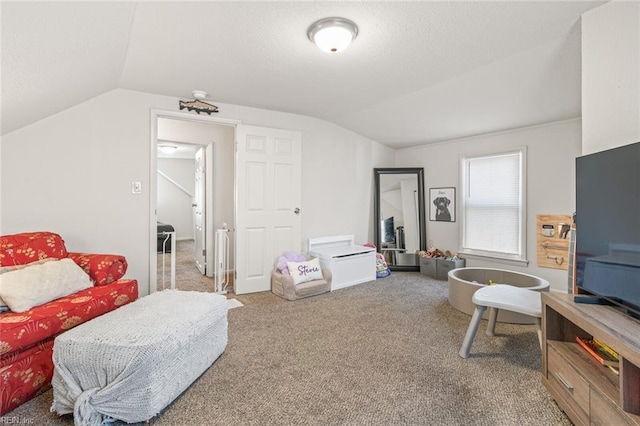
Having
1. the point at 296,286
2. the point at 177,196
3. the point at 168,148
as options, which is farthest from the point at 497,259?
the point at 177,196

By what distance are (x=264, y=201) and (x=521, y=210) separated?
10.7ft

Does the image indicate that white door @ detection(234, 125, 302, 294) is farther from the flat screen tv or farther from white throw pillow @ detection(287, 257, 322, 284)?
the flat screen tv

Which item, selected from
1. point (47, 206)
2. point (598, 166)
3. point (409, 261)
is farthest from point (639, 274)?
point (47, 206)

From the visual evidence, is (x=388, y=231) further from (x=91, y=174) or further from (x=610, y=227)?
(x=91, y=174)

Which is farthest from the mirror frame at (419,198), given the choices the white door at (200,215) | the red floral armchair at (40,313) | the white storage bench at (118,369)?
the white storage bench at (118,369)

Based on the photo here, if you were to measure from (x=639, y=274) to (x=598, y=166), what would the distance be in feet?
1.86

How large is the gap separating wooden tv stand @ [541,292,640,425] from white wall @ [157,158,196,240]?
7.81m

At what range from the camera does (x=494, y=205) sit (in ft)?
13.2

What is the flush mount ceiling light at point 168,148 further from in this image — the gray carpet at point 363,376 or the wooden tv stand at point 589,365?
the wooden tv stand at point 589,365

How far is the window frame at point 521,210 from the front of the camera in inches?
146

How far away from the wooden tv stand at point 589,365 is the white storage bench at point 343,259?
2294mm

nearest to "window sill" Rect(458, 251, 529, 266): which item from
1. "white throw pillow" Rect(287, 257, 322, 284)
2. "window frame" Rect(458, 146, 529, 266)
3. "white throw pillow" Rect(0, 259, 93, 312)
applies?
"window frame" Rect(458, 146, 529, 266)

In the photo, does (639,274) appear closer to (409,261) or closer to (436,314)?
(436,314)

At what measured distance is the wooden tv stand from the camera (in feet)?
3.53
